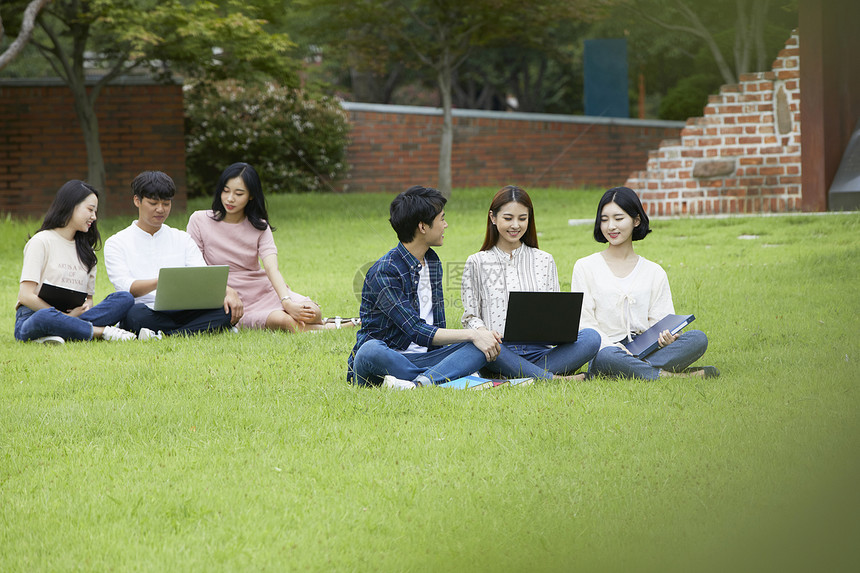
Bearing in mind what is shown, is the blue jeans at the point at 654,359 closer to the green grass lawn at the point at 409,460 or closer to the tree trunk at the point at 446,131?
the green grass lawn at the point at 409,460

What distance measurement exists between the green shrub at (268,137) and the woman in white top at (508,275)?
14790 mm

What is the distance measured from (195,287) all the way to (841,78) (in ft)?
25.7

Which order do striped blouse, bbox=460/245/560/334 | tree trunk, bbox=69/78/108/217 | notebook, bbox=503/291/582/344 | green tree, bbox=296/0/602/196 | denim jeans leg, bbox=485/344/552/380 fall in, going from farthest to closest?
green tree, bbox=296/0/602/196 → tree trunk, bbox=69/78/108/217 → striped blouse, bbox=460/245/560/334 → denim jeans leg, bbox=485/344/552/380 → notebook, bbox=503/291/582/344

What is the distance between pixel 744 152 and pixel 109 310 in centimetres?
838

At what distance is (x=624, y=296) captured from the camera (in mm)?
4215

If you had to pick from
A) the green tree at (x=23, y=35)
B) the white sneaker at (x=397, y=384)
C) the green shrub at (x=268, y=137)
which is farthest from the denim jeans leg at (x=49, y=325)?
the green shrub at (x=268, y=137)

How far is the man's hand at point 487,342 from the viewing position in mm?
3951

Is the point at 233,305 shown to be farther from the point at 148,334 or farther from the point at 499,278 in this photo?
the point at 499,278

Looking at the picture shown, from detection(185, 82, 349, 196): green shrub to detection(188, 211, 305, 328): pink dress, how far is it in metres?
12.9

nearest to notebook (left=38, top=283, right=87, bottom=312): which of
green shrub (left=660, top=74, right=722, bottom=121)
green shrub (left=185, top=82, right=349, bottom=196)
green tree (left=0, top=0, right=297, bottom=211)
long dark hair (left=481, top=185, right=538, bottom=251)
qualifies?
long dark hair (left=481, top=185, right=538, bottom=251)

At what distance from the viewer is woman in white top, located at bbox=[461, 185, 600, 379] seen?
13.9 feet

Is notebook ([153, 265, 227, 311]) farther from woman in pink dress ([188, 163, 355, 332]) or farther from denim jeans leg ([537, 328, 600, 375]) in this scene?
denim jeans leg ([537, 328, 600, 375])

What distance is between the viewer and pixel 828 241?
8148 millimetres

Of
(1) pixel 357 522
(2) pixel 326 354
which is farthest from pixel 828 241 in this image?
(1) pixel 357 522
